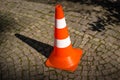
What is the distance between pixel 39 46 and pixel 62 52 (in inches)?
35.5

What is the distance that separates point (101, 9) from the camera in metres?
6.16

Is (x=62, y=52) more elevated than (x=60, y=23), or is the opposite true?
(x=60, y=23)

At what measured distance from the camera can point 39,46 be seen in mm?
5168

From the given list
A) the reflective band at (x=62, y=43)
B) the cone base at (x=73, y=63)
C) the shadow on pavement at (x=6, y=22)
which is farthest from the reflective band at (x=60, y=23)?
the shadow on pavement at (x=6, y=22)

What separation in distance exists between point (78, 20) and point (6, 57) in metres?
2.12

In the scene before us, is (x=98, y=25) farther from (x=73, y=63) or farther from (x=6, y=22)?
(x=6, y=22)

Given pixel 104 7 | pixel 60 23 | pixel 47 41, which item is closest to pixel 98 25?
pixel 104 7

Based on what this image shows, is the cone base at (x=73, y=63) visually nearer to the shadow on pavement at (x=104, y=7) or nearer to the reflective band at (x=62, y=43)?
the reflective band at (x=62, y=43)

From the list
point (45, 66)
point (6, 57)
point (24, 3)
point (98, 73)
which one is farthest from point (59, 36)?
point (24, 3)

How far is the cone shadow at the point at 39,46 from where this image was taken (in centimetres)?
497

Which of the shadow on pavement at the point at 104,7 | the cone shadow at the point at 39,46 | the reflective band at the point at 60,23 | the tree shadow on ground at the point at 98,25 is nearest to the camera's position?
the reflective band at the point at 60,23

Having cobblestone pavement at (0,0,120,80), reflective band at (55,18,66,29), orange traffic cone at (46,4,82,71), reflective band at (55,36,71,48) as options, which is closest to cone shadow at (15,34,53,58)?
cobblestone pavement at (0,0,120,80)

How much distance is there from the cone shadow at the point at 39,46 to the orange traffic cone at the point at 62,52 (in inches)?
12.4

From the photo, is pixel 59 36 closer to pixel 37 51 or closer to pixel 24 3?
pixel 37 51
